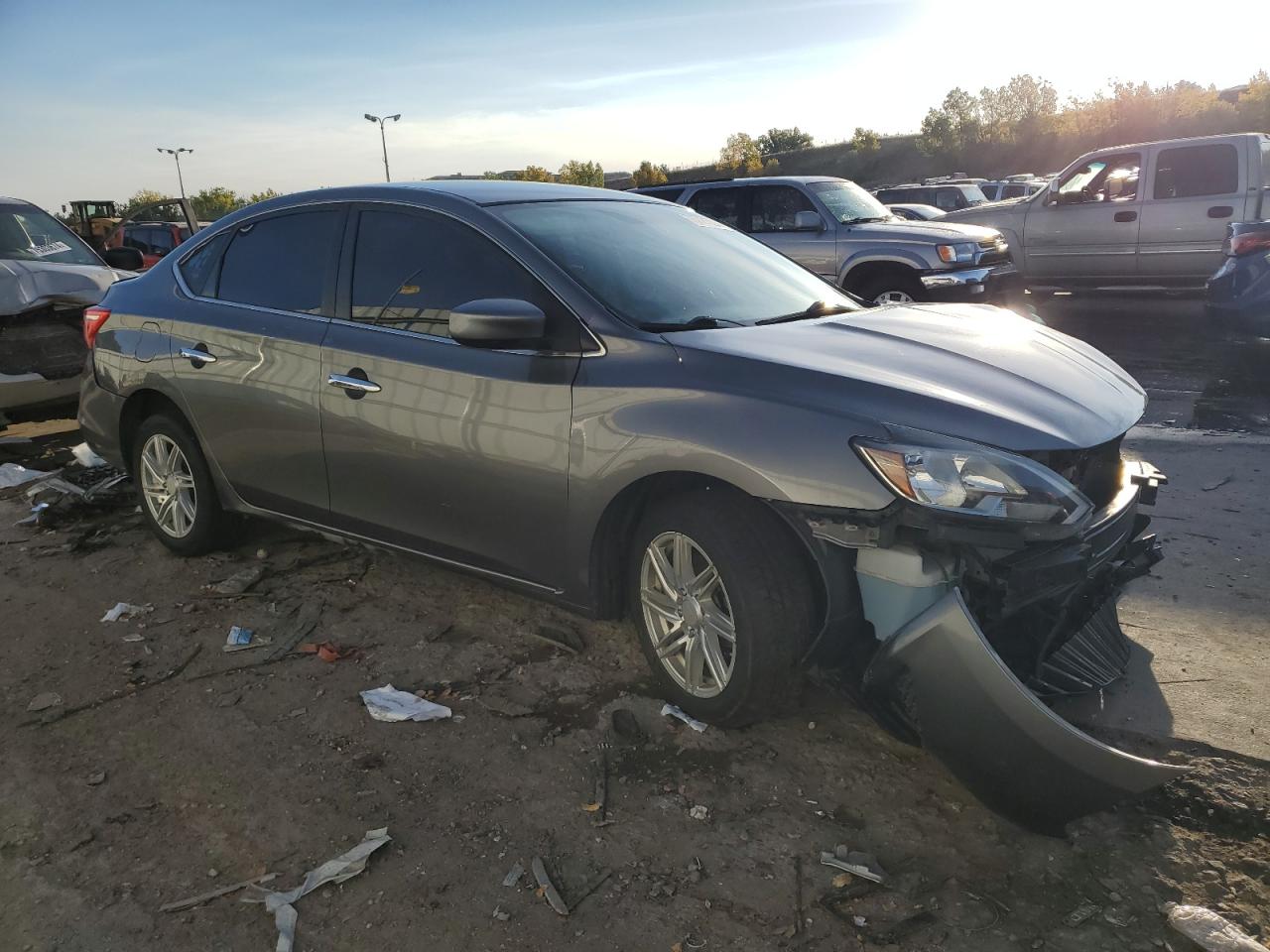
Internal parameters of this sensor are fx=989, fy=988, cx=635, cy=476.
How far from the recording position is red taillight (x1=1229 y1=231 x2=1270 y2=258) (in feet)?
27.0

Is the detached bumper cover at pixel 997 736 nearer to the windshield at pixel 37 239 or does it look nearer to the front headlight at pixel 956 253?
the windshield at pixel 37 239

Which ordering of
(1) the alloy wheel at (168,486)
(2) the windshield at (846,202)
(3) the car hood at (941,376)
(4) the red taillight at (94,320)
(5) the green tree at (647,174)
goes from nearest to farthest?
1. (3) the car hood at (941,376)
2. (1) the alloy wheel at (168,486)
3. (4) the red taillight at (94,320)
4. (2) the windshield at (846,202)
5. (5) the green tree at (647,174)

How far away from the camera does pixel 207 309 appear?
181 inches

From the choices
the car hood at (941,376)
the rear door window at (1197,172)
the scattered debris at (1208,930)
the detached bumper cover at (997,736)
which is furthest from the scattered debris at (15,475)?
the rear door window at (1197,172)

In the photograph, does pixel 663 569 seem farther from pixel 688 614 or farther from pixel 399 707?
pixel 399 707

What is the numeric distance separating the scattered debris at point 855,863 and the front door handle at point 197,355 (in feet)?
11.2

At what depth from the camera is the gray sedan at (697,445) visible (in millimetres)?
2682

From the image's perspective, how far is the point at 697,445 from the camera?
9.84 ft

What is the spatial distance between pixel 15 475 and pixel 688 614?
558cm


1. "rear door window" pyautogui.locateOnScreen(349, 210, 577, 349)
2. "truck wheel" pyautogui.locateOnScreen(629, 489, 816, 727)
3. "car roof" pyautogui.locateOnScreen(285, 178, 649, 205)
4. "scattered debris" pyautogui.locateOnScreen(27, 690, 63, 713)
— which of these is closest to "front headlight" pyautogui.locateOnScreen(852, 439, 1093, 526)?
"truck wheel" pyautogui.locateOnScreen(629, 489, 816, 727)

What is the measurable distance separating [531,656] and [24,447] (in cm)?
604

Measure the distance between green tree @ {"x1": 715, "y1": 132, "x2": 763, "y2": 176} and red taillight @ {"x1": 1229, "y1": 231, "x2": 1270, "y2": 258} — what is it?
58042mm

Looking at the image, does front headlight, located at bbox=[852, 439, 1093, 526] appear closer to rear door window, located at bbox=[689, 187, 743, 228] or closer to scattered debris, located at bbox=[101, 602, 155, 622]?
scattered debris, located at bbox=[101, 602, 155, 622]

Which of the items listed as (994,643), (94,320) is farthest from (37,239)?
(994,643)
